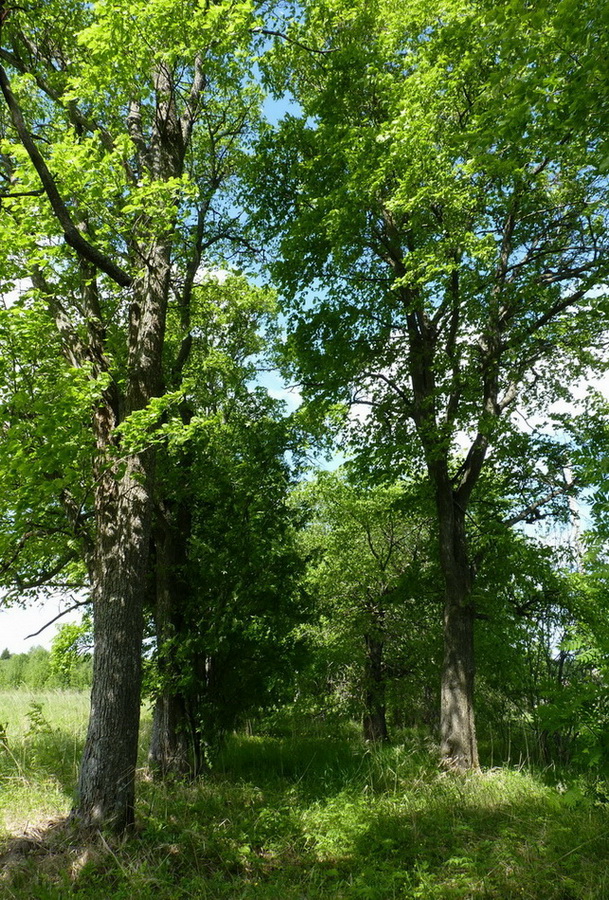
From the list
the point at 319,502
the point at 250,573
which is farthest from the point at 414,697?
the point at 250,573

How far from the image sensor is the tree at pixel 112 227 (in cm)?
553

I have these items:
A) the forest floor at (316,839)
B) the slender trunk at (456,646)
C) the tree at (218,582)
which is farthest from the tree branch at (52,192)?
the slender trunk at (456,646)

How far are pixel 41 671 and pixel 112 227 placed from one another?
40.4 meters

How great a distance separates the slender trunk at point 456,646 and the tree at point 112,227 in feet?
17.3

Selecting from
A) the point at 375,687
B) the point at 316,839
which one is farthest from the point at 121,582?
the point at 375,687

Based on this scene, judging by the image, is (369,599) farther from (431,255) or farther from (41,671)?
(41,671)

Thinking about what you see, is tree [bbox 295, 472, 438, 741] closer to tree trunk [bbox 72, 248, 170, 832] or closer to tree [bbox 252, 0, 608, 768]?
tree [bbox 252, 0, 608, 768]

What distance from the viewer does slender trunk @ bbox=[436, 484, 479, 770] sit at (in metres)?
8.80

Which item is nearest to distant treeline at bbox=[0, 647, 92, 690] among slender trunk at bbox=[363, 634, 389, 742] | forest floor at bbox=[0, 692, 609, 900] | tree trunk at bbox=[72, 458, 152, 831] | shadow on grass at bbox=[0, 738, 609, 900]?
forest floor at bbox=[0, 692, 609, 900]

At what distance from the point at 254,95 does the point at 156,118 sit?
3.18 meters

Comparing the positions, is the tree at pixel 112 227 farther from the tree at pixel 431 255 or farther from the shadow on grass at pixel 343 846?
the tree at pixel 431 255

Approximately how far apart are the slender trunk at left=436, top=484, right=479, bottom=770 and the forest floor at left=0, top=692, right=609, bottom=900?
2.59 feet

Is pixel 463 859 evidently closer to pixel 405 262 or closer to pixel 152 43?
pixel 405 262

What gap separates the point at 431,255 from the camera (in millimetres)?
8055
